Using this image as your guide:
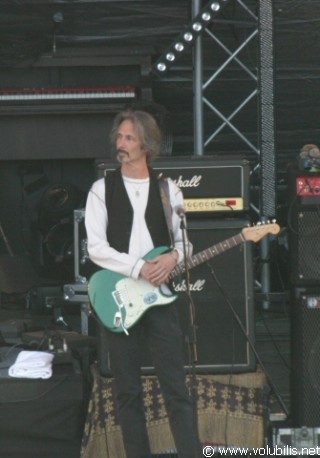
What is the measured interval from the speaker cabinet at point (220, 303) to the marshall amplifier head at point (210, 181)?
0.29 feet

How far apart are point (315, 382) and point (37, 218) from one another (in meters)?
4.05

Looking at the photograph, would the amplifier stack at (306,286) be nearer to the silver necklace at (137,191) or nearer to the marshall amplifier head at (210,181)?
the marshall amplifier head at (210,181)

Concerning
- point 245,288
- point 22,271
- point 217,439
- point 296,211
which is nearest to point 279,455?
point 217,439

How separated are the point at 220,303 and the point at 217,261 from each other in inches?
8.2

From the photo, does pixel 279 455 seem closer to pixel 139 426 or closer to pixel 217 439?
pixel 217 439

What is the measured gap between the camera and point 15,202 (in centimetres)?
930

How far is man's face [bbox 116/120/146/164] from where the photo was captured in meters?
4.67

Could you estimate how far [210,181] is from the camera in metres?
5.36

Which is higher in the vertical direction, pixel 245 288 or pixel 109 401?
pixel 245 288

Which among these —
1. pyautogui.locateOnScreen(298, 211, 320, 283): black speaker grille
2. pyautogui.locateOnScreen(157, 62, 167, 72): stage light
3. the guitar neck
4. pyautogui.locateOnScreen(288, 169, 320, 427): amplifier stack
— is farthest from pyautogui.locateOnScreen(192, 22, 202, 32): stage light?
the guitar neck

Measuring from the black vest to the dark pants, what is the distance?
0.31 m

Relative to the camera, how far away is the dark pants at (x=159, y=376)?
465cm

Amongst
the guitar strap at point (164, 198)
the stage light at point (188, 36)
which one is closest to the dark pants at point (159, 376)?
the guitar strap at point (164, 198)

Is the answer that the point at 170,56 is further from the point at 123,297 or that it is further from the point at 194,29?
the point at 123,297
